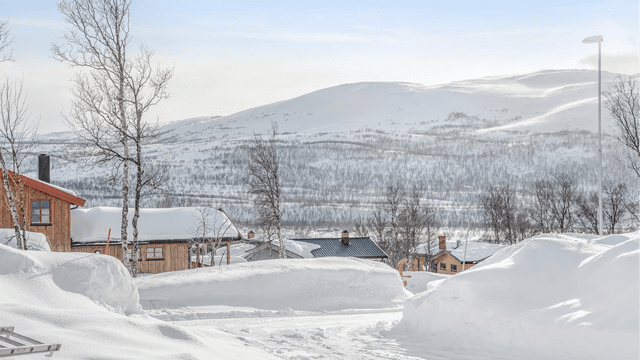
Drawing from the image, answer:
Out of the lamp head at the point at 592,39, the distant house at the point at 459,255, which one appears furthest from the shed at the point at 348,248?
the lamp head at the point at 592,39

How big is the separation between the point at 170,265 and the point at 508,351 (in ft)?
75.0

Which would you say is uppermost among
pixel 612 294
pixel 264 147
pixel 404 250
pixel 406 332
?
pixel 264 147

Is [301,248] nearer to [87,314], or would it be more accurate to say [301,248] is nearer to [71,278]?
[71,278]

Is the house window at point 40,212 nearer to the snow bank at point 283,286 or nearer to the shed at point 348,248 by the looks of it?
the snow bank at point 283,286

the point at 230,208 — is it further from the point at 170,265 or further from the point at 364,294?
the point at 364,294

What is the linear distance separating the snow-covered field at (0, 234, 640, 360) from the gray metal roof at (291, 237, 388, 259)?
34199 mm

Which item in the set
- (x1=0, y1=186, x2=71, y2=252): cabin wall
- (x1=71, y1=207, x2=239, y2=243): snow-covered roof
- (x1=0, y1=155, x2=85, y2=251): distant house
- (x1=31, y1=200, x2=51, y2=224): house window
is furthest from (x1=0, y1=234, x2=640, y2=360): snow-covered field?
(x1=71, y1=207, x2=239, y2=243): snow-covered roof

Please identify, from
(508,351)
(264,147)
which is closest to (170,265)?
(264,147)

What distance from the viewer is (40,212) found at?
27922mm

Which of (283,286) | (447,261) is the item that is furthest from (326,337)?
(447,261)

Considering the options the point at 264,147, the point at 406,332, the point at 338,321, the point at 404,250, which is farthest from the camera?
the point at 404,250

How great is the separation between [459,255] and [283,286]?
43500 mm

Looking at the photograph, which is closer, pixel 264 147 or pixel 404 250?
pixel 264 147

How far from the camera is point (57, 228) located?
28.1 metres
